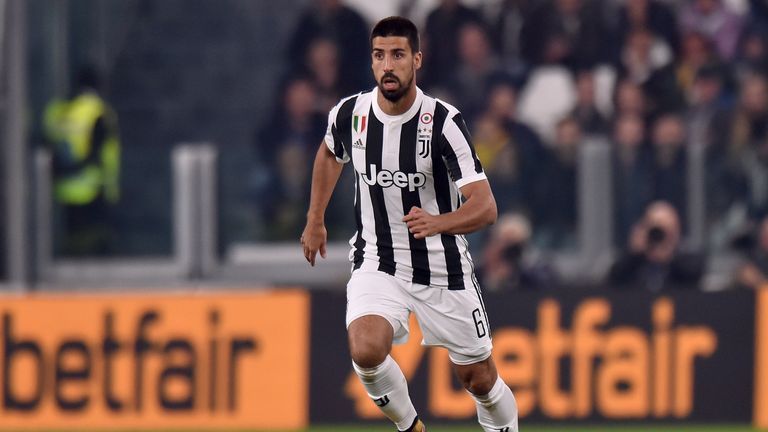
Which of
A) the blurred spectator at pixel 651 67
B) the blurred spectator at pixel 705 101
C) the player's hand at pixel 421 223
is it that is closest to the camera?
the player's hand at pixel 421 223

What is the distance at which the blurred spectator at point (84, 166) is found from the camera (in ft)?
34.9

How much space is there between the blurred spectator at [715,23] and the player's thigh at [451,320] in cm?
500

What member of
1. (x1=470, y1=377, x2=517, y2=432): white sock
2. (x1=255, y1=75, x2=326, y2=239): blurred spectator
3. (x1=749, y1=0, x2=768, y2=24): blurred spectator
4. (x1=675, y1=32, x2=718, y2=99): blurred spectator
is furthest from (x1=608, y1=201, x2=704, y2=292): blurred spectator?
(x1=470, y1=377, x2=517, y2=432): white sock

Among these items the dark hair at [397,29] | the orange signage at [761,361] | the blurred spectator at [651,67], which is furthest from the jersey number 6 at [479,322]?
the blurred spectator at [651,67]

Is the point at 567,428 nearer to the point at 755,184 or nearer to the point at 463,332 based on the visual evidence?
the point at 755,184

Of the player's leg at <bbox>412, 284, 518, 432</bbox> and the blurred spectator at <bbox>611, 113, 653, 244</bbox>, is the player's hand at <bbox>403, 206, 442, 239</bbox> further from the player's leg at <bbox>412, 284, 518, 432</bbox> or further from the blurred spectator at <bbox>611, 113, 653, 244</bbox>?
the blurred spectator at <bbox>611, 113, 653, 244</bbox>

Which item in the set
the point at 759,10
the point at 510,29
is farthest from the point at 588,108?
the point at 759,10

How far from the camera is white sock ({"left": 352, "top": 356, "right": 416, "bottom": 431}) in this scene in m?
6.28

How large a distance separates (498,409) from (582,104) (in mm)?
4399

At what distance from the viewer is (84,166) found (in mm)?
10812

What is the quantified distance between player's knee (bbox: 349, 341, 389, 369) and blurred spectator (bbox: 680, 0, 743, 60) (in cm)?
543

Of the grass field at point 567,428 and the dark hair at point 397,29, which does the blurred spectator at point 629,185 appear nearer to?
the grass field at point 567,428

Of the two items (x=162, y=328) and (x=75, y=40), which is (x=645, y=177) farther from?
(x=75, y=40)

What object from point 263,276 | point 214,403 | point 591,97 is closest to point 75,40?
point 263,276
